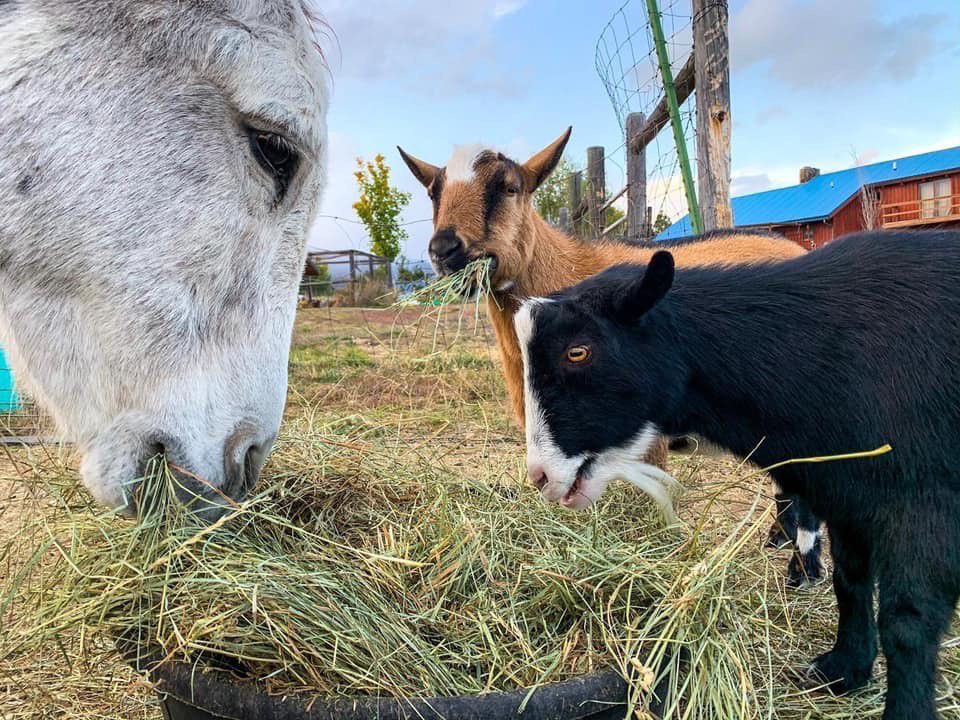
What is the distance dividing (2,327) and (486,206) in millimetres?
3074

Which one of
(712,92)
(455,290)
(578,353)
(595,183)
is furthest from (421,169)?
(595,183)

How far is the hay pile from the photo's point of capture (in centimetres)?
167

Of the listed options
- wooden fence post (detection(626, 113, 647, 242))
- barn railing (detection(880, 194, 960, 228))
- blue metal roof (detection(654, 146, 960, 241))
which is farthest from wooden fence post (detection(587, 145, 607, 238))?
barn railing (detection(880, 194, 960, 228))

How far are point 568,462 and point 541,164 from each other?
2.95 m

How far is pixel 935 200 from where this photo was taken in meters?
25.2

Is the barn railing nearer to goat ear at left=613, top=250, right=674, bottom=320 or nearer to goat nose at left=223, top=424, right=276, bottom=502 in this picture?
goat ear at left=613, top=250, right=674, bottom=320

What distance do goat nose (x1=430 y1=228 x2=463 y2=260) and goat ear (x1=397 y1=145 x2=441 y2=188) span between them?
972mm

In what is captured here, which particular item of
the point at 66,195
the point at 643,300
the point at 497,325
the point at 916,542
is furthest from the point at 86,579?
the point at 497,325

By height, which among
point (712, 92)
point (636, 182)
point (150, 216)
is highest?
point (712, 92)

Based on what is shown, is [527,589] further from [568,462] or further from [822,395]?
[822,395]

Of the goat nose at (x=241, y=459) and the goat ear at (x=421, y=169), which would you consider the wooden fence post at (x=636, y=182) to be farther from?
the goat nose at (x=241, y=459)

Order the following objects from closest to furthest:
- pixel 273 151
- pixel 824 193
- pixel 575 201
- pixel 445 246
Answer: pixel 273 151 → pixel 445 246 → pixel 575 201 → pixel 824 193

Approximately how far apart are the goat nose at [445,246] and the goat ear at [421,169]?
0.97 metres

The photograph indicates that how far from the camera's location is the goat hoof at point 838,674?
2.41m
